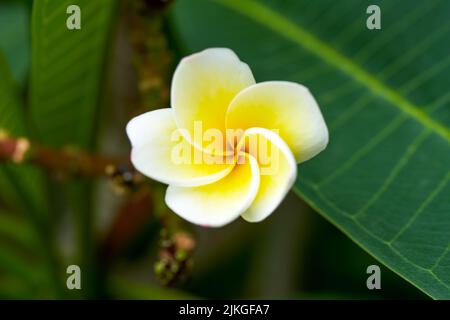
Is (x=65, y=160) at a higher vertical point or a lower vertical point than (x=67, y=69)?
lower

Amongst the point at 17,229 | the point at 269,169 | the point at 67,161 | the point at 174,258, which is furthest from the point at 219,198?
the point at 17,229

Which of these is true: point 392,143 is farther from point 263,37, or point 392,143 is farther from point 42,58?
point 42,58

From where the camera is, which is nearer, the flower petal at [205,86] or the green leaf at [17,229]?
the flower petal at [205,86]

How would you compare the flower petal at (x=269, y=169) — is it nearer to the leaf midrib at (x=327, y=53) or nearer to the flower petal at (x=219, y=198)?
the flower petal at (x=219, y=198)

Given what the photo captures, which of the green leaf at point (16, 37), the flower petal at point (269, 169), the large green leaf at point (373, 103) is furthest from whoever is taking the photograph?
the green leaf at point (16, 37)

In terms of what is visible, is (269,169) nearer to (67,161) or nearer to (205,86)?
(205,86)

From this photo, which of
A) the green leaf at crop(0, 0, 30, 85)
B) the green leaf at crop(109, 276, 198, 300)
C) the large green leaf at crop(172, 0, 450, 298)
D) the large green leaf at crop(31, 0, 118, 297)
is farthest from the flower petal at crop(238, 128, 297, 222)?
the green leaf at crop(0, 0, 30, 85)

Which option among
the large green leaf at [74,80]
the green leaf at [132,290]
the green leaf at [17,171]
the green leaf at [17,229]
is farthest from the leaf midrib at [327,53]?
the green leaf at [17,229]
